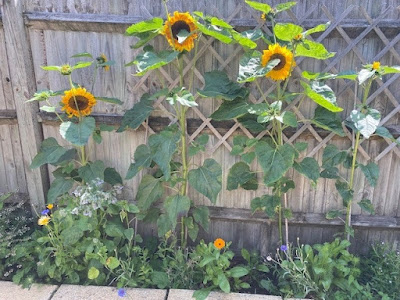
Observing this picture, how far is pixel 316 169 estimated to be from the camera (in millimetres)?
2365

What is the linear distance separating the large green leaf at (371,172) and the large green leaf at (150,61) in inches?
54.9

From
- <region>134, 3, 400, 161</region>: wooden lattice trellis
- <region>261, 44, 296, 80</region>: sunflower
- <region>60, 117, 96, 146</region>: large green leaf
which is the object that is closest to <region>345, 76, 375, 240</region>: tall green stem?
<region>134, 3, 400, 161</region>: wooden lattice trellis

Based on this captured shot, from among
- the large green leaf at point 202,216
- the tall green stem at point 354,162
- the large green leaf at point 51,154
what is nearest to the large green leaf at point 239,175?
the large green leaf at point 202,216

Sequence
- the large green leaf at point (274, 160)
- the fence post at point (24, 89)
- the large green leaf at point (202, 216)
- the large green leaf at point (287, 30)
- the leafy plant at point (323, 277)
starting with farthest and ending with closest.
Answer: the large green leaf at point (202, 216)
the fence post at point (24, 89)
the leafy plant at point (323, 277)
the large green leaf at point (274, 160)
the large green leaf at point (287, 30)

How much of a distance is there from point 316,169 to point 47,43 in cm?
203

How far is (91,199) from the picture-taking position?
2340mm

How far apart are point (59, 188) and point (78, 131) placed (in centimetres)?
54

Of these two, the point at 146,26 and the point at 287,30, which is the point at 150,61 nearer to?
the point at 146,26

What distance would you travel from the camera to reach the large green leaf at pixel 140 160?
2.46 metres

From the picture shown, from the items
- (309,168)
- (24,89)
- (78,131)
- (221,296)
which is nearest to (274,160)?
(309,168)

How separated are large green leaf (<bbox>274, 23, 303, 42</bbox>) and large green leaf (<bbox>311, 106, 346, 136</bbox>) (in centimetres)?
55

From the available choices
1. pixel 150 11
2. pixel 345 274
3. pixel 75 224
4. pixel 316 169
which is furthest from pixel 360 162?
pixel 75 224

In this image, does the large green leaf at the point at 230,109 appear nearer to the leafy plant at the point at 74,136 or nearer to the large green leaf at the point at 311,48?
the large green leaf at the point at 311,48

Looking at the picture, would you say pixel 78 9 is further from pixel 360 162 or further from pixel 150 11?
pixel 360 162
